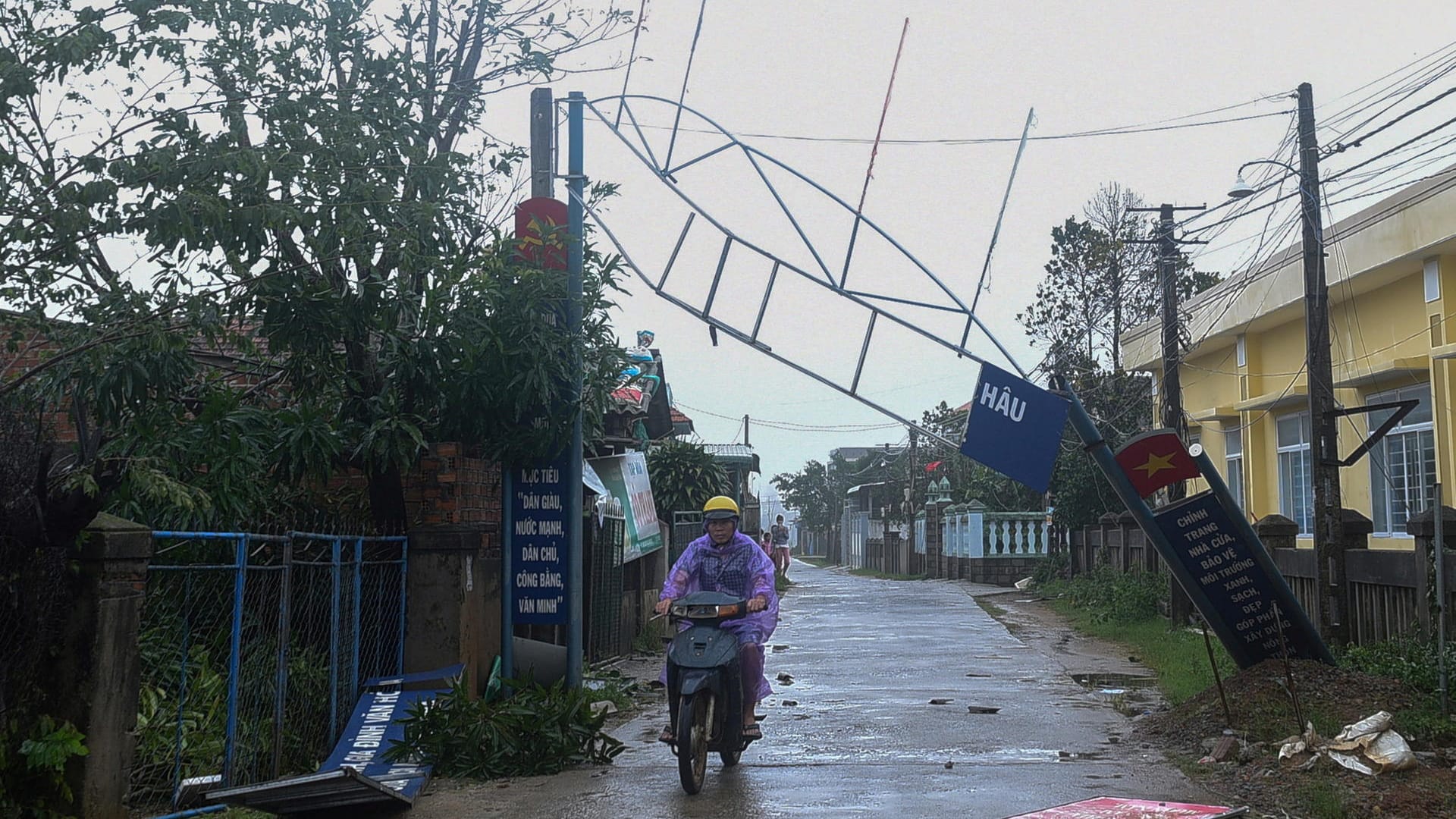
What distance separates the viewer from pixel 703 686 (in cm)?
765

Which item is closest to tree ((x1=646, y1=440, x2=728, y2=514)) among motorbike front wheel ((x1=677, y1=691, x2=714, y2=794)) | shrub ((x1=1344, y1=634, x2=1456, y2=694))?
shrub ((x1=1344, y1=634, x2=1456, y2=694))

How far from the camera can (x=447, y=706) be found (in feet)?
28.7

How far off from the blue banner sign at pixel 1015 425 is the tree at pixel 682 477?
1309cm

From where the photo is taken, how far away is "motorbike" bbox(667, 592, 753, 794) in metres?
7.51

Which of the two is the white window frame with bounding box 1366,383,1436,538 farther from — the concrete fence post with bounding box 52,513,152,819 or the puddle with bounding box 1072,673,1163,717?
the concrete fence post with bounding box 52,513,152,819

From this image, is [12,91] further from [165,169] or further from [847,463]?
[847,463]

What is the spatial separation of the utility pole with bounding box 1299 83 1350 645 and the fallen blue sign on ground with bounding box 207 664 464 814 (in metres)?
7.76

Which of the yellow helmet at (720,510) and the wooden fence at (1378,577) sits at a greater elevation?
the yellow helmet at (720,510)

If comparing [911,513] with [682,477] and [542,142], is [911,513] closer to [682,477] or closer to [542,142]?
[682,477]

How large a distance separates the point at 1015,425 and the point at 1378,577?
428 cm

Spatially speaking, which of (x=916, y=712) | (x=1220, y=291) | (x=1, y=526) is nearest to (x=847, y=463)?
(x=1220, y=291)

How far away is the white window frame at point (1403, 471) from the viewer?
1795 cm

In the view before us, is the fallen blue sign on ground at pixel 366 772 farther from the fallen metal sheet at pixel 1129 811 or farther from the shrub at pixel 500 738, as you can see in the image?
the fallen metal sheet at pixel 1129 811

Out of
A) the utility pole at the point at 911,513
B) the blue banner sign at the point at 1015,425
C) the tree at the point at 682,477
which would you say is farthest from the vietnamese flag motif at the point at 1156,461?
the utility pole at the point at 911,513
